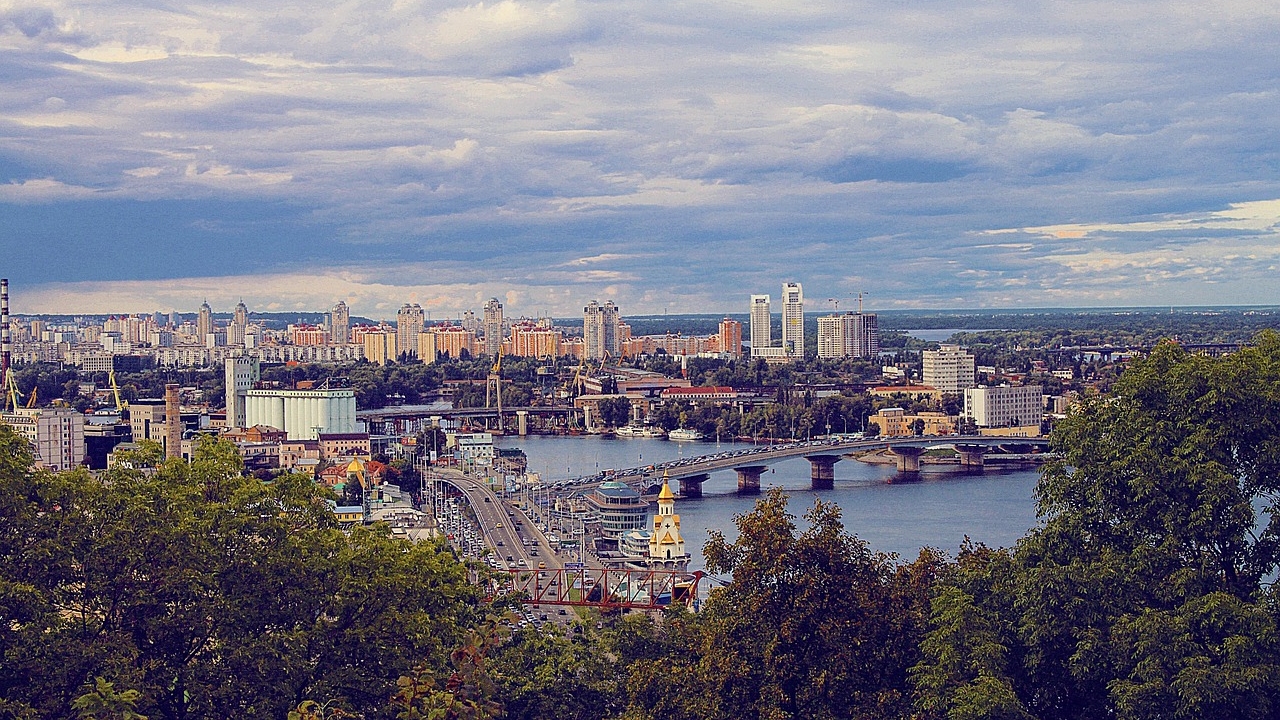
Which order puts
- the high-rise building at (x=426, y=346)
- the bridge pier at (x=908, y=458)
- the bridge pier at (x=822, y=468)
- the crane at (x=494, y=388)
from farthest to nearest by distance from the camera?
the high-rise building at (x=426, y=346) < the crane at (x=494, y=388) < the bridge pier at (x=908, y=458) < the bridge pier at (x=822, y=468)

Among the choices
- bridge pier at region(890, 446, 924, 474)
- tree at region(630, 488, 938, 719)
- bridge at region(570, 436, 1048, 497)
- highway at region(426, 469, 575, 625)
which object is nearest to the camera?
tree at region(630, 488, 938, 719)

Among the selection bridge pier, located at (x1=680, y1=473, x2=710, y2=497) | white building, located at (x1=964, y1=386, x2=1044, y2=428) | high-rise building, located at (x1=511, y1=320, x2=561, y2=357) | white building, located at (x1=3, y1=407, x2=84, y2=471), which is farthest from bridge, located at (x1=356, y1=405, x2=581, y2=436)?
high-rise building, located at (x1=511, y1=320, x2=561, y2=357)

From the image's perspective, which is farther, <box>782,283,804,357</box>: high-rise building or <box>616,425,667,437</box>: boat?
<box>782,283,804,357</box>: high-rise building

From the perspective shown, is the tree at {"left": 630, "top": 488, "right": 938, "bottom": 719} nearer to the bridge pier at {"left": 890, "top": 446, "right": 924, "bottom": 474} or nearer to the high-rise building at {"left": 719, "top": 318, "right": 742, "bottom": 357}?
the bridge pier at {"left": 890, "top": 446, "right": 924, "bottom": 474}

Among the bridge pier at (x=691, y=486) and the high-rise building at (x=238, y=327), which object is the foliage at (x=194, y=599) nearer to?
the bridge pier at (x=691, y=486)

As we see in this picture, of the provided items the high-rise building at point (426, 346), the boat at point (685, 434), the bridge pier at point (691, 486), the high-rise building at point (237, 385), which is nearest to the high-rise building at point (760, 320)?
the high-rise building at point (426, 346)

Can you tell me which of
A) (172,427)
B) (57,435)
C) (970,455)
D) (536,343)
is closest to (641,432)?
(970,455)
